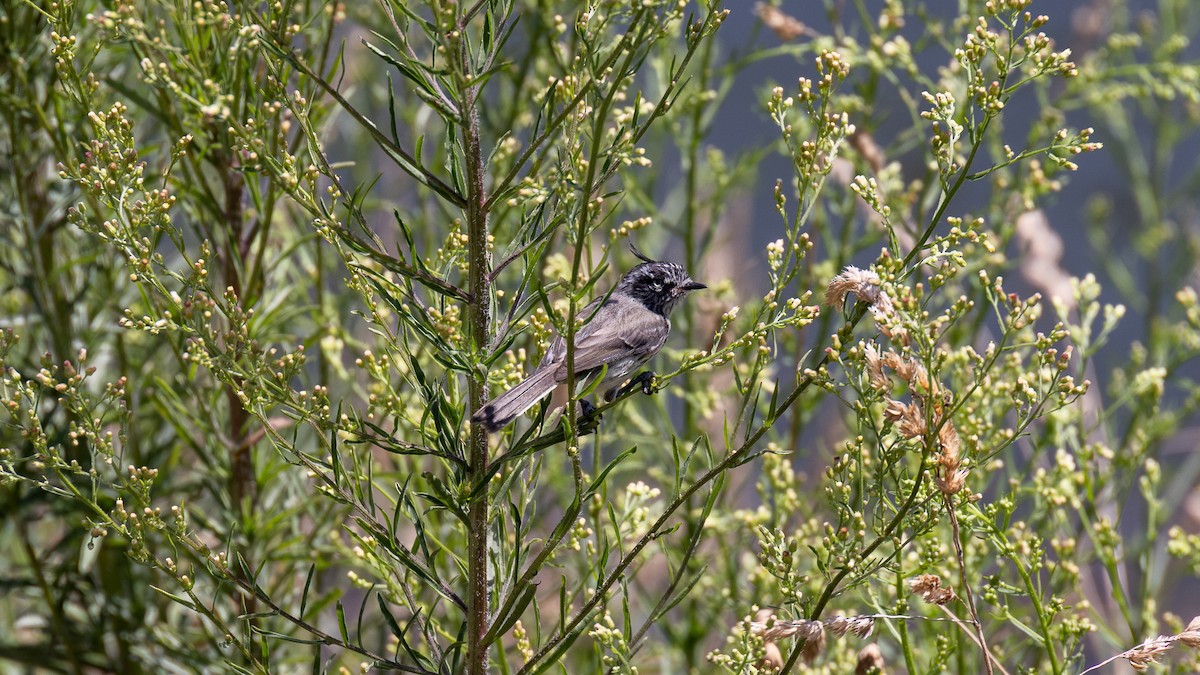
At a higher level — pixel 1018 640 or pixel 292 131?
pixel 292 131

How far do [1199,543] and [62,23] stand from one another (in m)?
2.30

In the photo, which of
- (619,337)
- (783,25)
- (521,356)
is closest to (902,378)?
(521,356)

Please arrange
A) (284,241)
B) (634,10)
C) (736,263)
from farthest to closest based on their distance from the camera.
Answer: (736,263) → (284,241) → (634,10)

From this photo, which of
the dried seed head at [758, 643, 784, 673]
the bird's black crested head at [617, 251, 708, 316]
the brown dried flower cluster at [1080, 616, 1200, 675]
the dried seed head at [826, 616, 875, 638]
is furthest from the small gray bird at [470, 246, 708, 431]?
the brown dried flower cluster at [1080, 616, 1200, 675]

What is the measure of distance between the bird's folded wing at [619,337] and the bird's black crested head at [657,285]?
0.15m

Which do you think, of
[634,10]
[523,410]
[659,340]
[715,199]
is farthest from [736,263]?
[634,10]

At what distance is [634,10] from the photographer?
144 cm

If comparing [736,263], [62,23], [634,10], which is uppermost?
[736,263]

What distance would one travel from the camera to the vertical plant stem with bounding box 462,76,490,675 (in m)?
1.60

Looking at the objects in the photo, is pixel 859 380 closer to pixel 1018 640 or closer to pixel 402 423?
pixel 402 423

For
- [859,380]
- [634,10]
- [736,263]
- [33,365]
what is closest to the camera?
[634,10]

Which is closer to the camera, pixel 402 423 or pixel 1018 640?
pixel 402 423

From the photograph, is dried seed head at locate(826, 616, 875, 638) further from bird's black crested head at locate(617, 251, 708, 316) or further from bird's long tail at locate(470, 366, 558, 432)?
bird's black crested head at locate(617, 251, 708, 316)

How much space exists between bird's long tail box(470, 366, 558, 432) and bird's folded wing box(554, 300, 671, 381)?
69 centimetres
